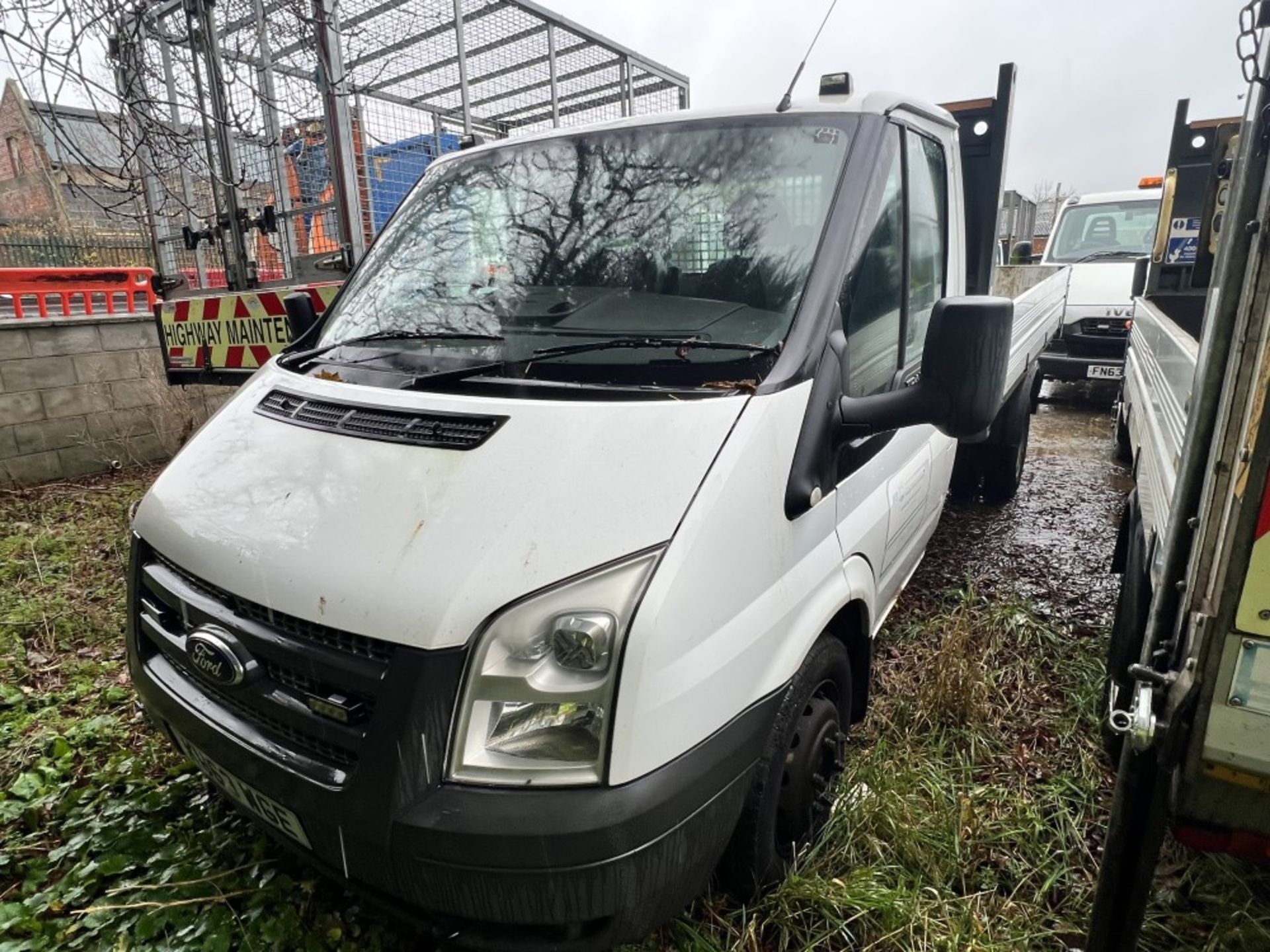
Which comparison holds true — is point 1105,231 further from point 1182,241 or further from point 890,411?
point 890,411

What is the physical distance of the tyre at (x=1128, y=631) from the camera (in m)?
2.30

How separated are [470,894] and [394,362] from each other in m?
1.47

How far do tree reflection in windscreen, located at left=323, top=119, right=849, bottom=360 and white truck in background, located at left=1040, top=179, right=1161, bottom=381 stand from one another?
586 centimetres

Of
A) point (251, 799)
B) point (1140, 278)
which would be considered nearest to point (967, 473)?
point (1140, 278)

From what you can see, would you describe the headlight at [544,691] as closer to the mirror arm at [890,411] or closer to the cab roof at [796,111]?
the mirror arm at [890,411]

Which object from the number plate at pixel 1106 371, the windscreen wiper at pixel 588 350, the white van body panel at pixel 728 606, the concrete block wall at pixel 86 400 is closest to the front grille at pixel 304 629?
the white van body panel at pixel 728 606

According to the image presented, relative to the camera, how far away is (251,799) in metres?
1.75

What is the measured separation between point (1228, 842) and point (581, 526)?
5.13ft

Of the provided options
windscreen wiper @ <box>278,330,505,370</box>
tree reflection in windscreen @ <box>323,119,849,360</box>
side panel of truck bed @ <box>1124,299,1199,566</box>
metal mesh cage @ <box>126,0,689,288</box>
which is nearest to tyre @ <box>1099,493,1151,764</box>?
side panel of truck bed @ <box>1124,299,1199,566</box>

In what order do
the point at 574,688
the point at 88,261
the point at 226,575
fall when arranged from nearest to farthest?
the point at 574,688 → the point at 226,575 → the point at 88,261

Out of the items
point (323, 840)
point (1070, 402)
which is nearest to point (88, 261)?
point (323, 840)

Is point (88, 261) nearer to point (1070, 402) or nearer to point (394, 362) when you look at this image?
point (394, 362)

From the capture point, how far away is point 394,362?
226 centimetres

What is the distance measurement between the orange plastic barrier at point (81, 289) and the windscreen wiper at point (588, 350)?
20.3 feet
